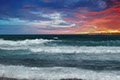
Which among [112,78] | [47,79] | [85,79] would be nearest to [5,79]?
[47,79]

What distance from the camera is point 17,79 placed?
6727 mm

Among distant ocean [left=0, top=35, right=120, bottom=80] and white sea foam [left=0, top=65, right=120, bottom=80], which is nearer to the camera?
white sea foam [left=0, top=65, right=120, bottom=80]

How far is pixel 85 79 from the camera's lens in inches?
273

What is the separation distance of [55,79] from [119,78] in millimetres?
3608

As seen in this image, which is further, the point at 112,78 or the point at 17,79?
the point at 112,78

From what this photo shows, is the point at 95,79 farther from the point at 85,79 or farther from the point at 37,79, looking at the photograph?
the point at 37,79

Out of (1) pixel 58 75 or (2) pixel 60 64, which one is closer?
(1) pixel 58 75

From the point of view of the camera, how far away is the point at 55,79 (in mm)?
6977

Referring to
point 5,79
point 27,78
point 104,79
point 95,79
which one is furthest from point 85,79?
point 5,79

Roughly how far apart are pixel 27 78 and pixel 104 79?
421cm

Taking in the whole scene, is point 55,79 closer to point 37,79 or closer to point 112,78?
point 37,79

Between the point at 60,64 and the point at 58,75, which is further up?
the point at 58,75

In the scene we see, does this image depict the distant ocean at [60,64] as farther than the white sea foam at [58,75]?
Yes

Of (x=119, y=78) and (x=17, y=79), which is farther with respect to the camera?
(x=119, y=78)
